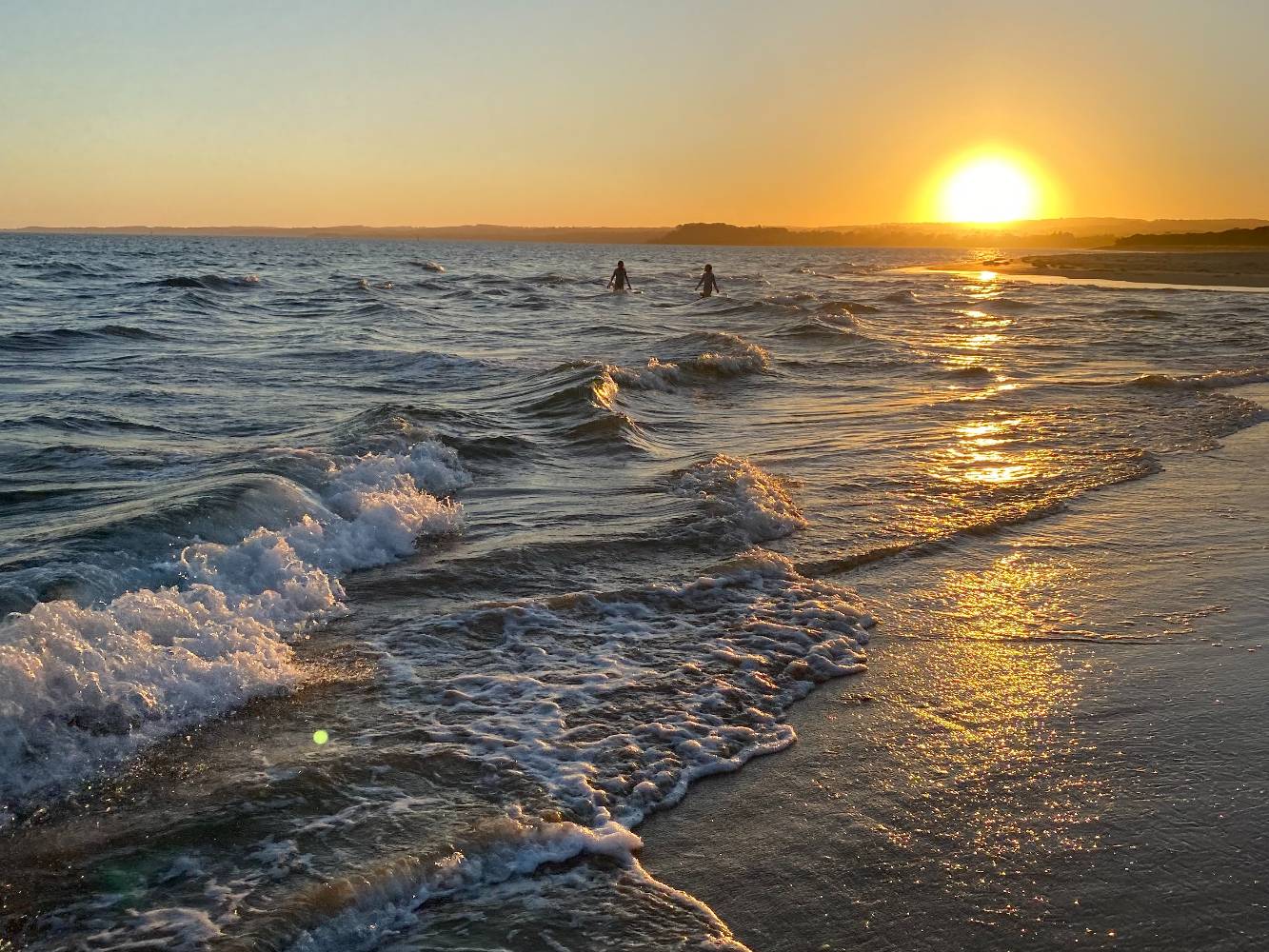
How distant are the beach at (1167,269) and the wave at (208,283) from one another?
141 feet

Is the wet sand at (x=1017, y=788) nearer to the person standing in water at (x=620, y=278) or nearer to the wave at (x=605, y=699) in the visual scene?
the wave at (x=605, y=699)

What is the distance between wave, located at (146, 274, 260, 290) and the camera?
132ft

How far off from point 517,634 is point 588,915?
110 inches

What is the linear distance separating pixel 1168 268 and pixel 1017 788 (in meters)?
63.6

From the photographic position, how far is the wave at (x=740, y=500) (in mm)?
8391

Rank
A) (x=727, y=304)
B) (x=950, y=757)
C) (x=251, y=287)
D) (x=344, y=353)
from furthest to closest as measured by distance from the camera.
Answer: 1. (x=251, y=287)
2. (x=727, y=304)
3. (x=344, y=353)
4. (x=950, y=757)

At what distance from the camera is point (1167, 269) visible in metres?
58.2

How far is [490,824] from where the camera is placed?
401 centimetres

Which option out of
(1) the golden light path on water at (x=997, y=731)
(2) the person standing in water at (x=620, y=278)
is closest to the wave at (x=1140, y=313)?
(2) the person standing in water at (x=620, y=278)

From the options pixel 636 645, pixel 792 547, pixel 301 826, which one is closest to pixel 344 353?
pixel 792 547

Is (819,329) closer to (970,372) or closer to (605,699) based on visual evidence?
(970,372)

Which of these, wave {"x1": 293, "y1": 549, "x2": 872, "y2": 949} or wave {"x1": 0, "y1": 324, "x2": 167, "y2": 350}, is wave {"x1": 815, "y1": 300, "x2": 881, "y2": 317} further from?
wave {"x1": 293, "y1": 549, "x2": 872, "y2": 949}

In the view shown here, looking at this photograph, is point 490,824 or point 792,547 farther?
point 792,547

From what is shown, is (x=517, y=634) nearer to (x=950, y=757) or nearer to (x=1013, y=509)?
(x=950, y=757)
